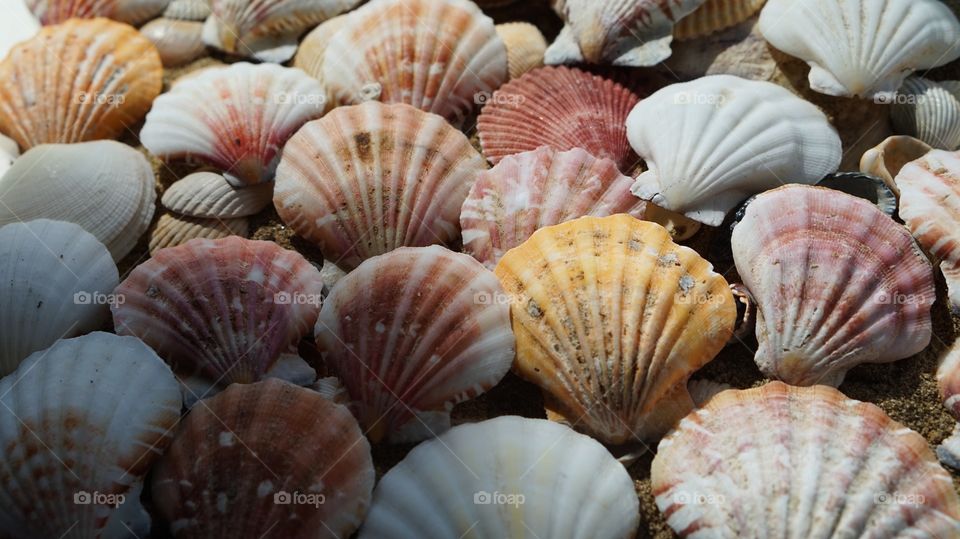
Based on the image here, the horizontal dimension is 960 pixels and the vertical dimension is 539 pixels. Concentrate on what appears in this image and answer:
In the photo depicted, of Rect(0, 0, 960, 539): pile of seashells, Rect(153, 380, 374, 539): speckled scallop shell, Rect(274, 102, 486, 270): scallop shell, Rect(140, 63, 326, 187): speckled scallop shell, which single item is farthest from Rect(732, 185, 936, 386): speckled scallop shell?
Rect(140, 63, 326, 187): speckled scallop shell

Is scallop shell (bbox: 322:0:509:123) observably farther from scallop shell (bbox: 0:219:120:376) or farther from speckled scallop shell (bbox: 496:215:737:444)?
scallop shell (bbox: 0:219:120:376)

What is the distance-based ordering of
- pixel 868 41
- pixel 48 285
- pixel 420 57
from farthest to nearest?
1. pixel 420 57
2. pixel 868 41
3. pixel 48 285

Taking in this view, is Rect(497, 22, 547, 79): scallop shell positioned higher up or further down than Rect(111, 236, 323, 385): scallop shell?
higher up

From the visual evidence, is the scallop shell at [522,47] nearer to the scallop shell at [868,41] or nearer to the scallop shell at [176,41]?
the scallop shell at [868,41]

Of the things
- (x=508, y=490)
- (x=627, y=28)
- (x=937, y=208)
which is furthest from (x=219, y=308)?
(x=937, y=208)

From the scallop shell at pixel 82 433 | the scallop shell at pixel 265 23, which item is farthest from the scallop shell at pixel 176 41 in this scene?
the scallop shell at pixel 82 433

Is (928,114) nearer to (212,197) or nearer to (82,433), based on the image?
(212,197)
